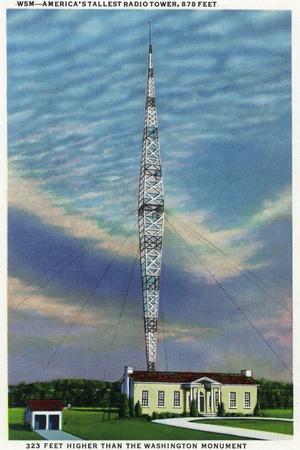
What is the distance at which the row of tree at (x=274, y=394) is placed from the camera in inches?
1011

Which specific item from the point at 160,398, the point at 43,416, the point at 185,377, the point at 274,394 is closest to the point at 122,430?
the point at 43,416

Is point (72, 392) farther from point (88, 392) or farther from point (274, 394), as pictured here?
point (274, 394)

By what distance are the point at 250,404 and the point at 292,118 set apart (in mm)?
10967

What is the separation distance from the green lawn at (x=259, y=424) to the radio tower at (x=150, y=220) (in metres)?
3.14

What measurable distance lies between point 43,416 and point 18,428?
0.89 m

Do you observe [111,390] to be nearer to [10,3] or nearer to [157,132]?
[157,132]

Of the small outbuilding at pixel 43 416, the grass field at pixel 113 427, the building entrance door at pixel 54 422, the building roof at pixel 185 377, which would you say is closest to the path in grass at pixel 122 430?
the grass field at pixel 113 427

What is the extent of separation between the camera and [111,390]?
26.7m

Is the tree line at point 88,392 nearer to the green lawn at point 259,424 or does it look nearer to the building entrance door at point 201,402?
the green lawn at point 259,424

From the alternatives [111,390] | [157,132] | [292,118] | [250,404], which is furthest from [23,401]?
[292,118]

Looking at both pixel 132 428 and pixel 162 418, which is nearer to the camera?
pixel 132 428

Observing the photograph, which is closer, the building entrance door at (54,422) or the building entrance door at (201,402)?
the building entrance door at (54,422)

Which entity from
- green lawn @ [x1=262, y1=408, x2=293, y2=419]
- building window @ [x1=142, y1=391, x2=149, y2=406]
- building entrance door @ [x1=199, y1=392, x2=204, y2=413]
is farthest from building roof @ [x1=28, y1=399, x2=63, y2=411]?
green lawn @ [x1=262, y1=408, x2=293, y2=419]
